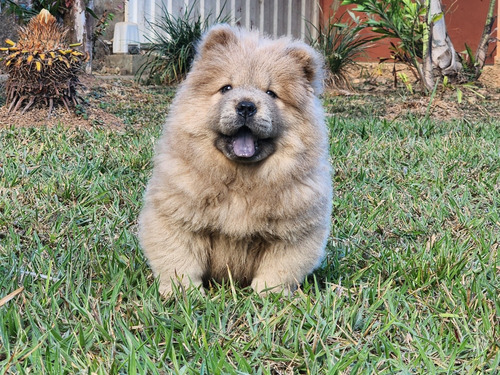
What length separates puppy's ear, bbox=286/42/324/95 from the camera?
9.71 feet

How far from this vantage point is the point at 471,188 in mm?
4746

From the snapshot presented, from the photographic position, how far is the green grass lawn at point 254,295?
2.40 meters

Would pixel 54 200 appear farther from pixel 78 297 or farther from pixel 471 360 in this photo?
pixel 471 360

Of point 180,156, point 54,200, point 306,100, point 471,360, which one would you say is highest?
point 306,100

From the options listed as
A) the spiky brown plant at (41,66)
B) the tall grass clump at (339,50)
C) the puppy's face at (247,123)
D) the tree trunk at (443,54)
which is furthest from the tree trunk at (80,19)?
the puppy's face at (247,123)

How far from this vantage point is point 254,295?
294 centimetres

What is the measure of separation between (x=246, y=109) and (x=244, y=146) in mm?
159

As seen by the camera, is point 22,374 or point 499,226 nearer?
point 22,374

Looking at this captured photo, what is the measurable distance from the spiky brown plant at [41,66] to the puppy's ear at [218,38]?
345 cm

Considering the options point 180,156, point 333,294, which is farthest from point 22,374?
point 333,294

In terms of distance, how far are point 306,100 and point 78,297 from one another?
4.12ft

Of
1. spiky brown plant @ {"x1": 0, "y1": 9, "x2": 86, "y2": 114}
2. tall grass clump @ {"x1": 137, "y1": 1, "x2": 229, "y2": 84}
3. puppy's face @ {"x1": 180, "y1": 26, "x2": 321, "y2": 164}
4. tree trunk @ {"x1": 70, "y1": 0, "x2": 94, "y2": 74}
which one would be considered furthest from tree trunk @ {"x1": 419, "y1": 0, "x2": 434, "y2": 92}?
puppy's face @ {"x1": 180, "y1": 26, "x2": 321, "y2": 164}

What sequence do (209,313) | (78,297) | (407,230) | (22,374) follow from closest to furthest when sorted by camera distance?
(22,374) → (209,313) → (78,297) → (407,230)

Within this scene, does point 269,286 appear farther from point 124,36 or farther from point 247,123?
point 124,36
